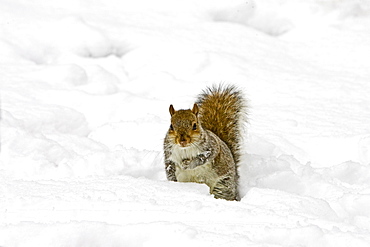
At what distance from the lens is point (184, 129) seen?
4004 mm

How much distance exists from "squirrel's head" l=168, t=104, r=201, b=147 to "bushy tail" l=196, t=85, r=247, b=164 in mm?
851

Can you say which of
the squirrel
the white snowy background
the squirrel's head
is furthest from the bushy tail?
the squirrel's head

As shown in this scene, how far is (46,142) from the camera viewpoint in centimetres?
500

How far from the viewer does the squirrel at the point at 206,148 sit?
404 centimetres

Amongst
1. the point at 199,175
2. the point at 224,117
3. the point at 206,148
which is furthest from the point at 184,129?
the point at 224,117

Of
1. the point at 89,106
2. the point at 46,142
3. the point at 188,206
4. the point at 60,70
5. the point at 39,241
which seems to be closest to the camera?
the point at 39,241

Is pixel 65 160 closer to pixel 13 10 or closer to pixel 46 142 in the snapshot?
pixel 46 142

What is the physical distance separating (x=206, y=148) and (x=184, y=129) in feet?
0.89

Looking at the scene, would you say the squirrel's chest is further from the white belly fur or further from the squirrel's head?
the squirrel's head

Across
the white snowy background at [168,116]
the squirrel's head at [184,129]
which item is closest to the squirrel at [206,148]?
the squirrel's head at [184,129]

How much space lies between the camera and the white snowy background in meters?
2.81

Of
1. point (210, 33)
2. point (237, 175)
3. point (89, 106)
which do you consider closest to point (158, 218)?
point (237, 175)

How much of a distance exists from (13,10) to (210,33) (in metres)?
2.90

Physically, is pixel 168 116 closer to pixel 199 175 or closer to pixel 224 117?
pixel 224 117
